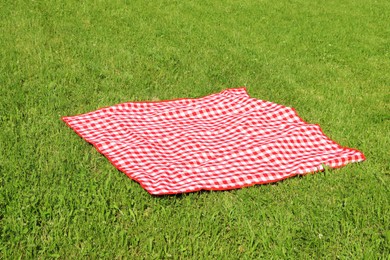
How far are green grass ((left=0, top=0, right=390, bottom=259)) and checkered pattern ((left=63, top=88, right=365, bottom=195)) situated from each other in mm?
145

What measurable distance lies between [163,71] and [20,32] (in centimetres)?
249

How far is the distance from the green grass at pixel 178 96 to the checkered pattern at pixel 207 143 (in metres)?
0.14

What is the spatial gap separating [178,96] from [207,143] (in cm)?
132

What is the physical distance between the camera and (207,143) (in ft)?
17.4

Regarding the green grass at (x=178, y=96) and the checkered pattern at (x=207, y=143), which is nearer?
the green grass at (x=178, y=96)

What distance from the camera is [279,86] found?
6984mm

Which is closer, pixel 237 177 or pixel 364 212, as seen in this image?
pixel 364 212

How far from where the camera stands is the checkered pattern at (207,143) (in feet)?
15.1

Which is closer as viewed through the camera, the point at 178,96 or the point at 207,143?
the point at 207,143

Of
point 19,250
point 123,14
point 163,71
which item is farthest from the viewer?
point 123,14

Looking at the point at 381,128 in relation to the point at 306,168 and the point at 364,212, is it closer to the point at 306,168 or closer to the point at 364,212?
the point at 306,168

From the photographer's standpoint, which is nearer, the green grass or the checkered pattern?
the green grass

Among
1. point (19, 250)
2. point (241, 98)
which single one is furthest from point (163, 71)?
point (19, 250)

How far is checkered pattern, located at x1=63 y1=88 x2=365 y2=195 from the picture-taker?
4598 millimetres
